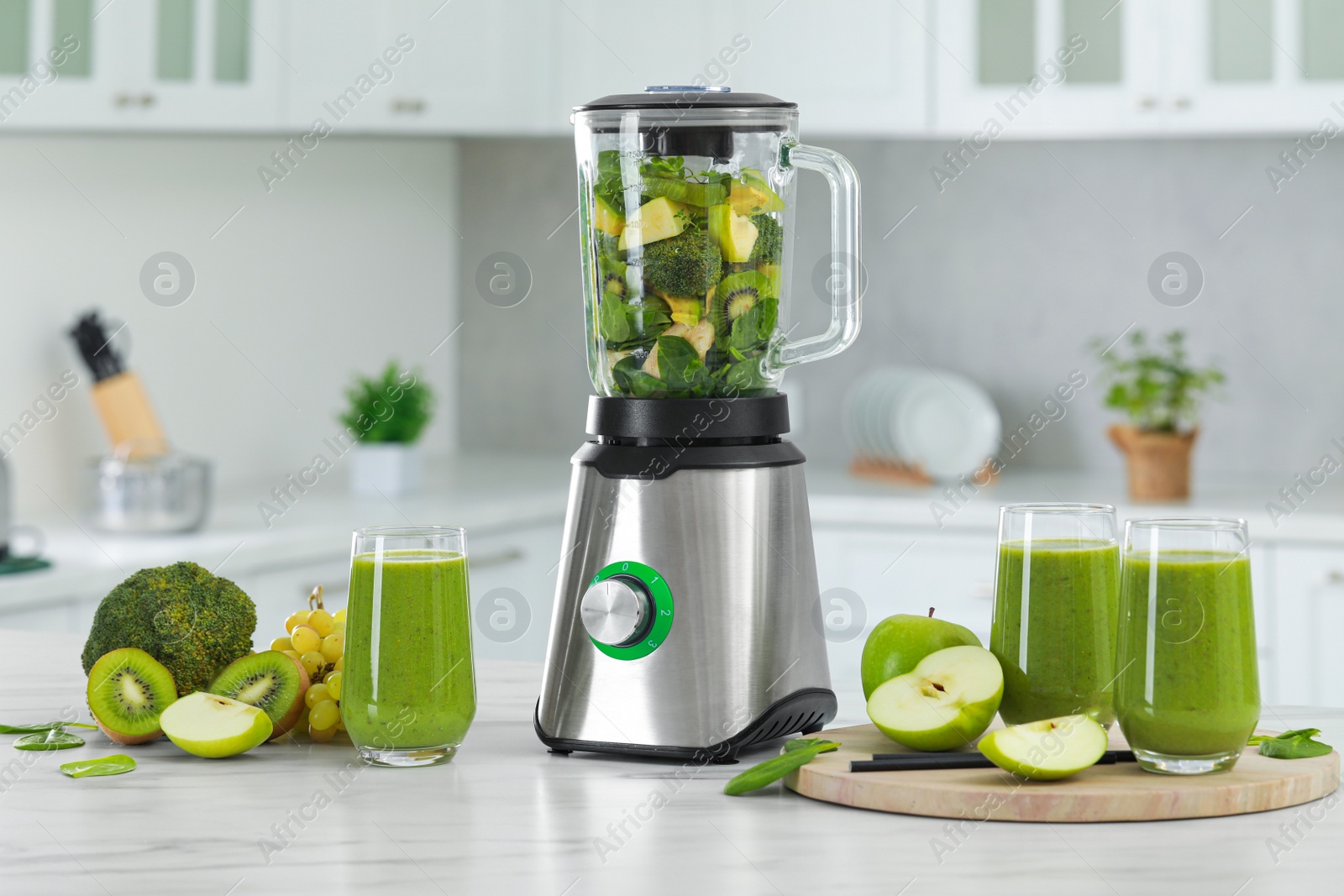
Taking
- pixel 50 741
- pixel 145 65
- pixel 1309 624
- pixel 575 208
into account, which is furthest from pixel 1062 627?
pixel 575 208

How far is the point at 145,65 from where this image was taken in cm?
262

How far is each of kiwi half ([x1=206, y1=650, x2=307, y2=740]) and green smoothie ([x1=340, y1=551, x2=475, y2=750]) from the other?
0.29ft

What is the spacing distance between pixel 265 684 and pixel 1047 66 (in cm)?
232

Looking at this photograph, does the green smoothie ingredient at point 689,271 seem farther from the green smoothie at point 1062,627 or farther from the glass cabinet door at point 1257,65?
the glass cabinet door at point 1257,65

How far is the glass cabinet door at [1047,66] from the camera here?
114 inches

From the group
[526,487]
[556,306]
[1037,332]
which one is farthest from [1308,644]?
[556,306]

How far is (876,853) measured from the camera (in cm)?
82

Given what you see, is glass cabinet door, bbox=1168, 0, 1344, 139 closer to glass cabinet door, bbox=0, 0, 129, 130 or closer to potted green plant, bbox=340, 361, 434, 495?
potted green plant, bbox=340, 361, 434, 495

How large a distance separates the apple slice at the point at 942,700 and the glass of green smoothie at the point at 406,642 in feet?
0.91

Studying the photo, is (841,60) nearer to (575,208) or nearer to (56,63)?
(575,208)

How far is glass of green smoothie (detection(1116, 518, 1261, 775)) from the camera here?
89cm

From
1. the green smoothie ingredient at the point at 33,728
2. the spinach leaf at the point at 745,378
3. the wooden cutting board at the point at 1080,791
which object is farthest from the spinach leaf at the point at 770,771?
the green smoothie ingredient at the point at 33,728

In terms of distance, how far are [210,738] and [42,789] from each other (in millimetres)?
109

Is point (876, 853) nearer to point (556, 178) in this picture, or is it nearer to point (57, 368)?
point (57, 368)
